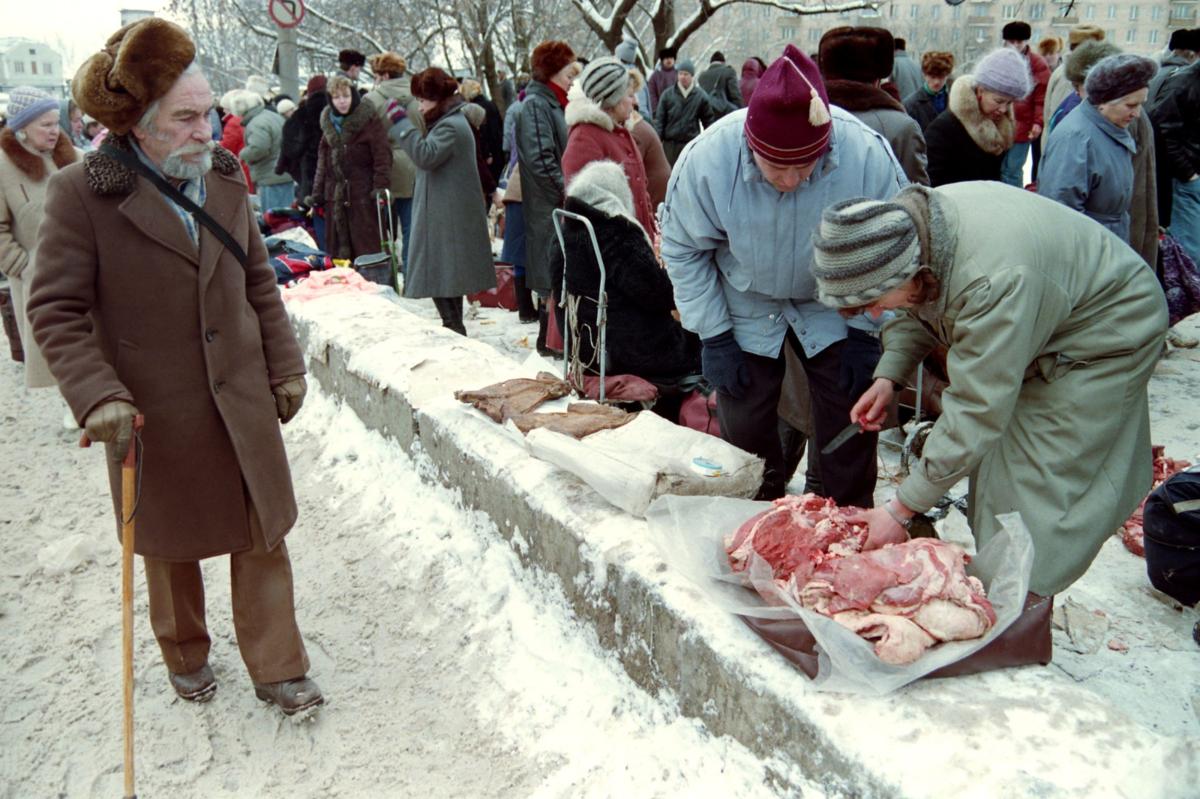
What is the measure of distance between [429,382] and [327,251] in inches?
183

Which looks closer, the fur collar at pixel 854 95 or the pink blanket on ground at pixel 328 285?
the fur collar at pixel 854 95

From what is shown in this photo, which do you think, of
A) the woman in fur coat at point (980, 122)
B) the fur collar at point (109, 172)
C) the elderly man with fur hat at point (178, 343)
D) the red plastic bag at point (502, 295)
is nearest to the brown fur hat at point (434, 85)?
the red plastic bag at point (502, 295)

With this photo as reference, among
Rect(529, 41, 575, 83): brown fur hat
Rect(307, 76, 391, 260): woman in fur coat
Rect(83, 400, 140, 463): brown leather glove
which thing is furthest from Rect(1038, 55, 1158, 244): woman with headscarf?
Rect(307, 76, 391, 260): woman in fur coat

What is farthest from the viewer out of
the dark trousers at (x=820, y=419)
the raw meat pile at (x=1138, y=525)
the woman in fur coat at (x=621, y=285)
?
the woman in fur coat at (x=621, y=285)

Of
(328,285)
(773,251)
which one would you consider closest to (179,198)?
(773,251)

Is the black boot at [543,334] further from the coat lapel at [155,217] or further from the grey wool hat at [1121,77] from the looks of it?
the coat lapel at [155,217]

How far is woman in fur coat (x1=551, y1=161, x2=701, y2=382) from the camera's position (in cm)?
439

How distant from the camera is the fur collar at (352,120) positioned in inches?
300

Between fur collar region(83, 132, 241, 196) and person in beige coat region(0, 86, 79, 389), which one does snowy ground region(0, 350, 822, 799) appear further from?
person in beige coat region(0, 86, 79, 389)

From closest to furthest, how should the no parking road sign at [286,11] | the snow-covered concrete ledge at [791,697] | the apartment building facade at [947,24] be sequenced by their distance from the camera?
the snow-covered concrete ledge at [791,697], the no parking road sign at [286,11], the apartment building facade at [947,24]

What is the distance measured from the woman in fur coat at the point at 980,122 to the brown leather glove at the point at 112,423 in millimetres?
4604

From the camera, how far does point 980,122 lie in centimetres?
519

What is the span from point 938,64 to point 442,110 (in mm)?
3673

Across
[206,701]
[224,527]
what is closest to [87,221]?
[224,527]
